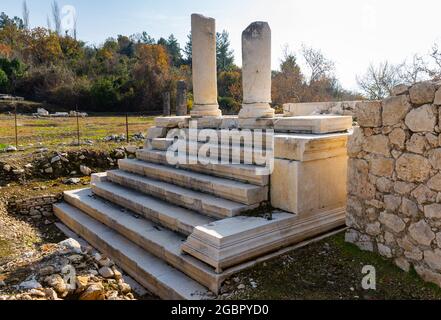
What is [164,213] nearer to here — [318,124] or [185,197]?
[185,197]

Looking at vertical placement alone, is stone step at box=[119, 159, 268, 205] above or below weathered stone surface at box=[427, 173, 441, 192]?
below

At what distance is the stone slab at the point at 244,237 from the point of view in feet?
12.1

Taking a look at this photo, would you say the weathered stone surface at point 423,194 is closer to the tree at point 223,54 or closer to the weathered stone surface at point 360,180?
the weathered stone surface at point 360,180

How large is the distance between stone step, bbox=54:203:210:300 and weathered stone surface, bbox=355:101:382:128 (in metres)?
2.52

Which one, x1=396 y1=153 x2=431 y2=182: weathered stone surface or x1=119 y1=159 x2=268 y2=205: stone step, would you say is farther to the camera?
x1=119 y1=159 x2=268 y2=205: stone step

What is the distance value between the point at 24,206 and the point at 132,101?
2361 centimetres

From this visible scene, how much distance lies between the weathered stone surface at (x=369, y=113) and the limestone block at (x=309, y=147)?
0.63 m

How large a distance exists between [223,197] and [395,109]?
2.38 meters

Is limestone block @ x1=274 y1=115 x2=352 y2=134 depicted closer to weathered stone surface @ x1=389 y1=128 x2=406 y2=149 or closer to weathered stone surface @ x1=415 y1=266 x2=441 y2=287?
weathered stone surface @ x1=389 y1=128 x2=406 y2=149

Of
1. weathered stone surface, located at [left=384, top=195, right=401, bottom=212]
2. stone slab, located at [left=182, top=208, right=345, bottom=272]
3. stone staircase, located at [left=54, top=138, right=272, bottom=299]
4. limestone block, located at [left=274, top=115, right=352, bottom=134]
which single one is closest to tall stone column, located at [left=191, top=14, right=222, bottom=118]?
stone staircase, located at [left=54, top=138, right=272, bottom=299]

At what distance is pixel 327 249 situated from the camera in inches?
169

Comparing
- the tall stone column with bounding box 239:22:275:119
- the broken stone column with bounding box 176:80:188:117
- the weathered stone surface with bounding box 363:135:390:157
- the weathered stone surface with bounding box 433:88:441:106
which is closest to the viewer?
the weathered stone surface with bounding box 433:88:441:106

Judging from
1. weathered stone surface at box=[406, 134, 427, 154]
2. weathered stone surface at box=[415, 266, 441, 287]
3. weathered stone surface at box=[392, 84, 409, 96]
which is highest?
weathered stone surface at box=[392, 84, 409, 96]

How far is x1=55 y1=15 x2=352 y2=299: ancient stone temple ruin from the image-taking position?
3.91m
